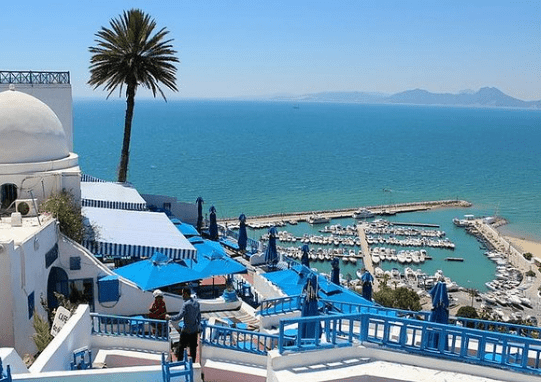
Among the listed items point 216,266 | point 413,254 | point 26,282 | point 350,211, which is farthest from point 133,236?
point 350,211

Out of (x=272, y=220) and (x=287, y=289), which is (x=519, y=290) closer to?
(x=272, y=220)

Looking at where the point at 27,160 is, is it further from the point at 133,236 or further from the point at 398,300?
the point at 398,300

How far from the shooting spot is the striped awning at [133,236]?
15500mm

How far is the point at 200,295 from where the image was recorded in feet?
58.6

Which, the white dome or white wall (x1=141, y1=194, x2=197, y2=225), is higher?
the white dome

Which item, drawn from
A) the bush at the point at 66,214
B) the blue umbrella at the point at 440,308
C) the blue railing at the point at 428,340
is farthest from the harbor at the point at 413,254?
the blue railing at the point at 428,340

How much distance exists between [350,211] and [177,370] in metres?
70.9

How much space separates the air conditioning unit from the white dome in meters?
1.91

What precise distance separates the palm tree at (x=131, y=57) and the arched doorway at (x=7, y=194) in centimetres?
1419

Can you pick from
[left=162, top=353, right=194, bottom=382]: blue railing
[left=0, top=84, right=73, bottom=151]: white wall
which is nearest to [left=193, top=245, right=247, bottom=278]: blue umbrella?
[left=162, top=353, right=194, bottom=382]: blue railing

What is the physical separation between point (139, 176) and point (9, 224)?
301ft

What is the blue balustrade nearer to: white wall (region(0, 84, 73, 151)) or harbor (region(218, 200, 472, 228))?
white wall (region(0, 84, 73, 151))

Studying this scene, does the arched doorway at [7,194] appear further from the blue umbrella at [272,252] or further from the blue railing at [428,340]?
the blue railing at [428,340]

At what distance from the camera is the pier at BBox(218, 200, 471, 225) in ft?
231
